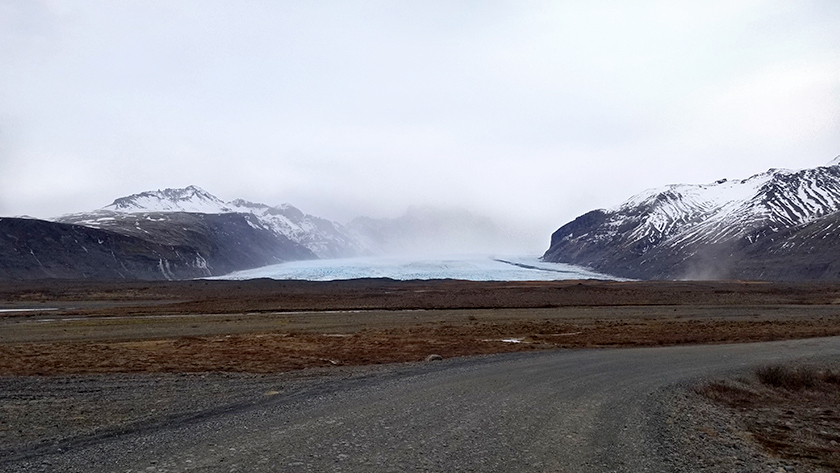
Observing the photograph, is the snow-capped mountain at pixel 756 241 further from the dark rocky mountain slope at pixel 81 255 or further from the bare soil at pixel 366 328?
the dark rocky mountain slope at pixel 81 255

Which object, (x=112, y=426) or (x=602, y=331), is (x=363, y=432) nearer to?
(x=112, y=426)

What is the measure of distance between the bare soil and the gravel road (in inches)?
231

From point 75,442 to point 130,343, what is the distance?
21.7 meters

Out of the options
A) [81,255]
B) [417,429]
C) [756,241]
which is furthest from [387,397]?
[756,241]

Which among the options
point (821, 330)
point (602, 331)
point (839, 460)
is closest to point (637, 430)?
point (839, 460)

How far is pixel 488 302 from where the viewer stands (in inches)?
2559

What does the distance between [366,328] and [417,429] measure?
27365 mm

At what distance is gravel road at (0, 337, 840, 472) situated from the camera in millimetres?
9117

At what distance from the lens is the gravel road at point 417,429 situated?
359 inches

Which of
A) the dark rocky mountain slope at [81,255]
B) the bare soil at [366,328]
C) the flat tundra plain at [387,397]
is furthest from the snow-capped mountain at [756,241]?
the dark rocky mountain slope at [81,255]

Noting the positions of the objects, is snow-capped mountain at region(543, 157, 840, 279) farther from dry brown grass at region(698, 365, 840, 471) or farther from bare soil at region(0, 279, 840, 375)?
dry brown grass at region(698, 365, 840, 471)

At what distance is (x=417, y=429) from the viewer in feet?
36.9

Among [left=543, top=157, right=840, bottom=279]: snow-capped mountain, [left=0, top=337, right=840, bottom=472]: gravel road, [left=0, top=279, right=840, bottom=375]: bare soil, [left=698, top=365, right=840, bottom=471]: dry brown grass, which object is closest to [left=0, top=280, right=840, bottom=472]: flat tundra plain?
[left=0, top=337, right=840, bottom=472]: gravel road

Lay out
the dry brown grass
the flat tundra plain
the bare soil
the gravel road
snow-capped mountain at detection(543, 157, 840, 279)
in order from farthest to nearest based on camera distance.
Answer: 1. snow-capped mountain at detection(543, 157, 840, 279)
2. the bare soil
3. the dry brown grass
4. the flat tundra plain
5. the gravel road
